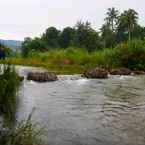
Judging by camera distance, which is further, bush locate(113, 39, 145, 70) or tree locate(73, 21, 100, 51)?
tree locate(73, 21, 100, 51)

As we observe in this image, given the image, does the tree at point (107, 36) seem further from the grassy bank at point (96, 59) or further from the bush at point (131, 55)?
the bush at point (131, 55)

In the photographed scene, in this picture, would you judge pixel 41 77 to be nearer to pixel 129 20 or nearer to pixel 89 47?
pixel 89 47

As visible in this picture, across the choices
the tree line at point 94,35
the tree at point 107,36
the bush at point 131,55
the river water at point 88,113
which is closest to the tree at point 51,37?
the tree line at point 94,35

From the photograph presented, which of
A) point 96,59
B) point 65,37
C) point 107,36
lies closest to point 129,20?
point 107,36

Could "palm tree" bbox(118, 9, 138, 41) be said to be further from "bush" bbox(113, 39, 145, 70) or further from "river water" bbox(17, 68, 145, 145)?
"river water" bbox(17, 68, 145, 145)

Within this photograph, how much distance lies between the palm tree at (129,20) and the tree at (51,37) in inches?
491

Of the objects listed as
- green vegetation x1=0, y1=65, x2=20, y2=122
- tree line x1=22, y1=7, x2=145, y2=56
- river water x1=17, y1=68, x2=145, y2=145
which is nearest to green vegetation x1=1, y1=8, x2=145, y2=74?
tree line x1=22, y1=7, x2=145, y2=56

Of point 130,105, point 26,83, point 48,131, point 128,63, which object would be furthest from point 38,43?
point 48,131

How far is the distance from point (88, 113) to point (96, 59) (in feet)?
88.6

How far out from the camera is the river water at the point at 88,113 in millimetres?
9164

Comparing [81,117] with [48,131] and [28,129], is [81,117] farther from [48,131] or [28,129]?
[28,129]

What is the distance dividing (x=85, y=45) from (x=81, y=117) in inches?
1939

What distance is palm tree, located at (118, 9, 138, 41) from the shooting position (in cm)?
6291

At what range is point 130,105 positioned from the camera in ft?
46.7
